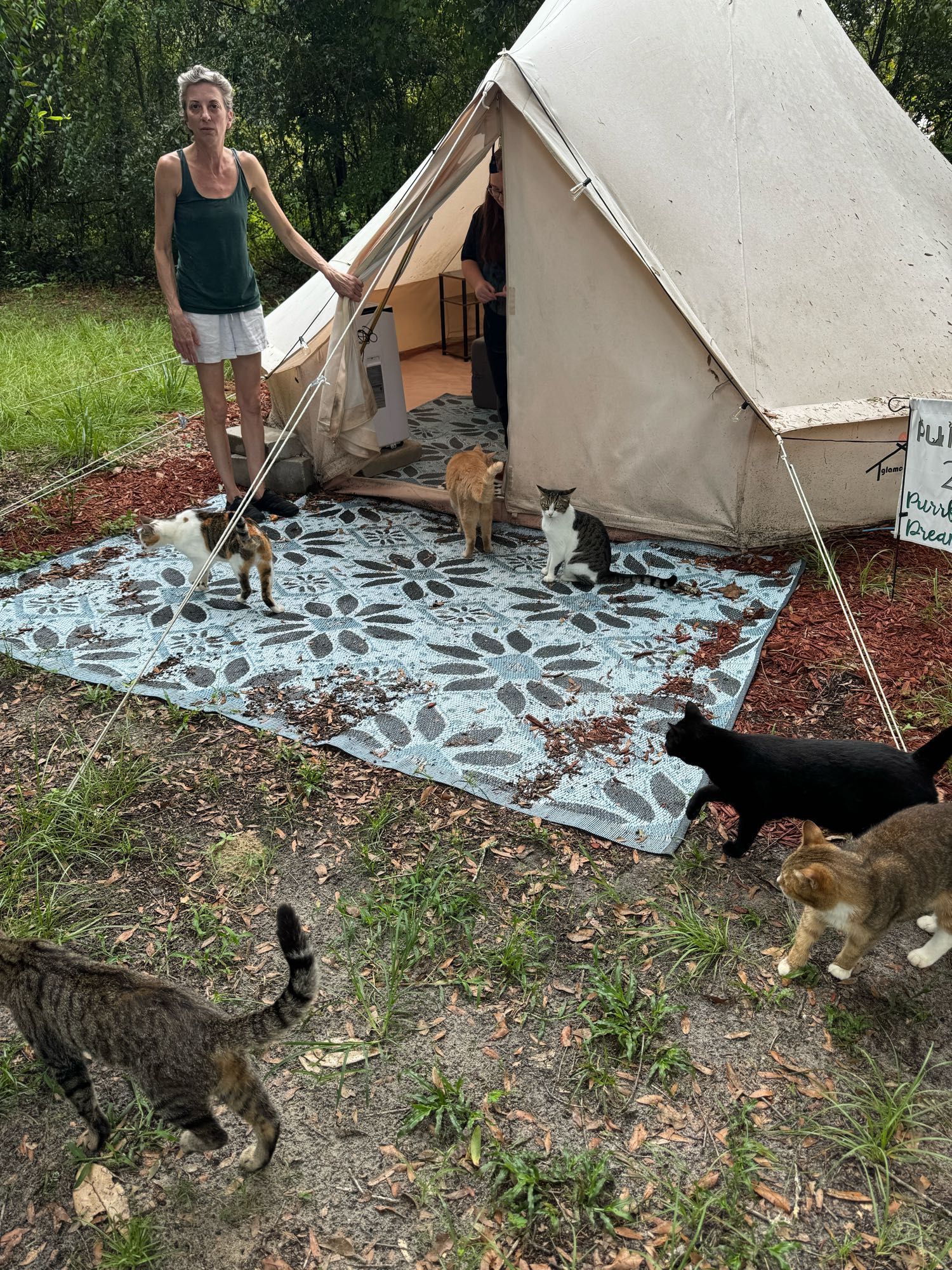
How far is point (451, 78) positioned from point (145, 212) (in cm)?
470

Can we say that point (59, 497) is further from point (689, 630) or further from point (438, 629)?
point (689, 630)

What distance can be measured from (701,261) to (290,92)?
841 cm

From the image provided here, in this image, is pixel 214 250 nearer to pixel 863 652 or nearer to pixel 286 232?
pixel 286 232

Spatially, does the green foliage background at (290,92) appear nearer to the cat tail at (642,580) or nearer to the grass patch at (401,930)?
the cat tail at (642,580)

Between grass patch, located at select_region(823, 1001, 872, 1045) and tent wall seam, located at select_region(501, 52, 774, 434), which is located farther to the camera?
tent wall seam, located at select_region(501, 52, 774, 434)

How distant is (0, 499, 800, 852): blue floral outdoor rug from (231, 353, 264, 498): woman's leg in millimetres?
493

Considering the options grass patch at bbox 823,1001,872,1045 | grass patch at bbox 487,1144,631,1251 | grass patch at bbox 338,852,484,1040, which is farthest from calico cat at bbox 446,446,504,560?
grass patch at bbox 487,1144,631,1251

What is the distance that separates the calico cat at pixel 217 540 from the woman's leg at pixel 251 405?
0.53 metres

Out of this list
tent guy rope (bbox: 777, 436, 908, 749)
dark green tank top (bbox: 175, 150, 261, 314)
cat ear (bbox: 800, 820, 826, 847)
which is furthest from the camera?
dark green tank top (bbox: 175, 150, 261, 314)

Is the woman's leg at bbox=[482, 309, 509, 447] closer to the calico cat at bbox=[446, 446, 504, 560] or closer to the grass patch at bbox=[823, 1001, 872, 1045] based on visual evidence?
the calico cat at bbox=[446, 446, 504, 560]

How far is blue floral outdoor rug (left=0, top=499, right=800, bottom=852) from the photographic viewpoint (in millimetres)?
3561

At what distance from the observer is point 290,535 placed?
18.2 ft

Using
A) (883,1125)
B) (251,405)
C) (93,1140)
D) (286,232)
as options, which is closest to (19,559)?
(251,405)

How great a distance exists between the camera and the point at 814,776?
281 centimetres
